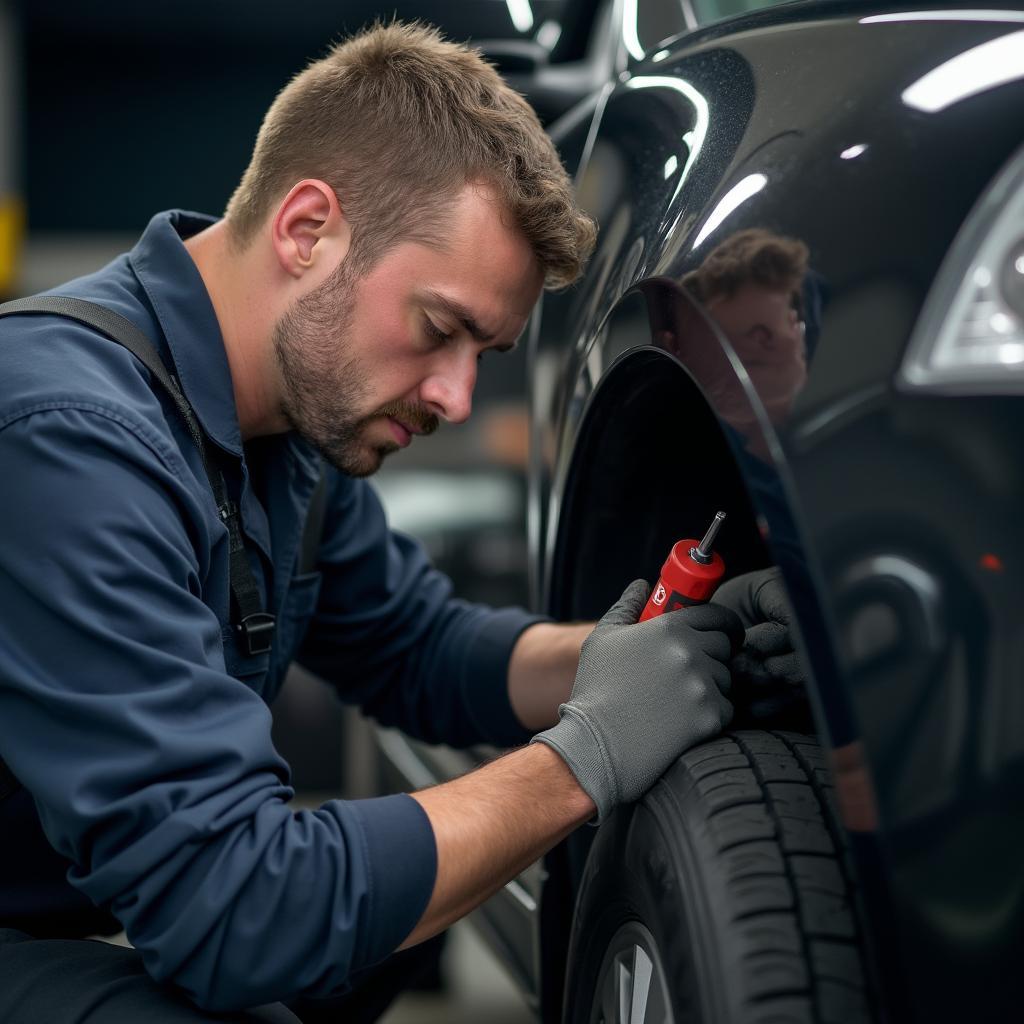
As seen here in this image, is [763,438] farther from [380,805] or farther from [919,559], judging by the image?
[380,805]

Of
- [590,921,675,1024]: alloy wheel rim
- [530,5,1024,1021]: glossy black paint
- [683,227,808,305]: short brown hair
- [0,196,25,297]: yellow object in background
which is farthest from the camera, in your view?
[0,196,25,297]: yellow object in background

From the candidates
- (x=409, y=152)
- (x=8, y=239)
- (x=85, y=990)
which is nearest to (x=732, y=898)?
(x=85, y=990)

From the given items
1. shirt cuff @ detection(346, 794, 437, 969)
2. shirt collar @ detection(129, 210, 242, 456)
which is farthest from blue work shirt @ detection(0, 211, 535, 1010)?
shirt collar @ detection(129, 210, 242, 456)

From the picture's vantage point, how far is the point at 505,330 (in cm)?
123

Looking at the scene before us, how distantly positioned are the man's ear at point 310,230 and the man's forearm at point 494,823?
0.53 metres

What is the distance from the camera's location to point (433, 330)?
118 cm

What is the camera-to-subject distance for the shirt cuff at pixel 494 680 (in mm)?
1457

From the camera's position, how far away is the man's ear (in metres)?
1.20

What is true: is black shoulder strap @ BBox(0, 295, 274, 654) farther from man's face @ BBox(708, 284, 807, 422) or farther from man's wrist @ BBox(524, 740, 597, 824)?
man's face @ BBox(708, 284, 807, 422)

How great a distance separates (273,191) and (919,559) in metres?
0.83

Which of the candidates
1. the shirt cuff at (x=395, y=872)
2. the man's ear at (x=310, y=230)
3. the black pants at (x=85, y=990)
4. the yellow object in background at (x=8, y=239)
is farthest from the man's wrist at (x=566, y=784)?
the yellow object in background at (x=8, y=239)

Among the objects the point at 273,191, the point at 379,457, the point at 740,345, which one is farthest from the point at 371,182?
the point at 740,345

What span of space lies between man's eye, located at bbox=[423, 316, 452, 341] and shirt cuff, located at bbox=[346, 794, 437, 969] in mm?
467

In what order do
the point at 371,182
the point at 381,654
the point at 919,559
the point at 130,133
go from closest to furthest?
the point at 919,559, the point at 371,182, the point at 381,654, the point at 130,133
